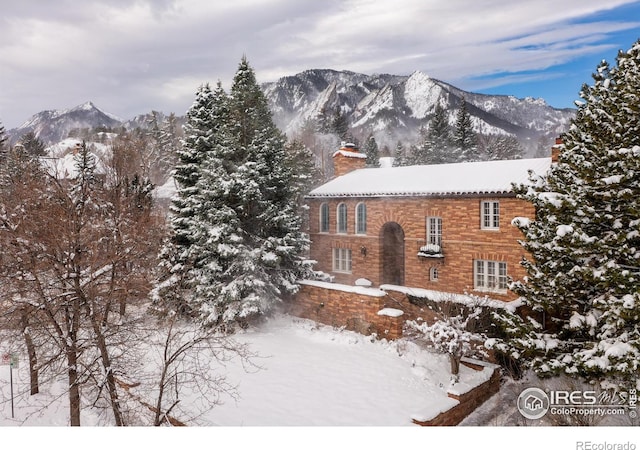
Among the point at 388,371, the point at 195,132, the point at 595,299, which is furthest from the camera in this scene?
the point at 195,132

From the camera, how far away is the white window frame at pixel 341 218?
16.7 meters

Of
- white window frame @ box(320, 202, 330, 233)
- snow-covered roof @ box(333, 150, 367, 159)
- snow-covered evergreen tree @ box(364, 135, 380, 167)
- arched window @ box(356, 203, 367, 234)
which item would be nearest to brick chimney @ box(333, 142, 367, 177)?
snow-covered roof @ box(333, 150, 367, 159)

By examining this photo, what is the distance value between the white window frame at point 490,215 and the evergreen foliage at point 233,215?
6162 mm

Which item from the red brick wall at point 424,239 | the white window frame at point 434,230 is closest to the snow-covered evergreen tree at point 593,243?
the red brick wall at point 424,239

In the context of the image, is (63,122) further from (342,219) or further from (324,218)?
(324,218)

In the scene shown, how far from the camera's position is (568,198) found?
20.4ft

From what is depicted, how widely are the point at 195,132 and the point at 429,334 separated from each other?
9231 millimetres

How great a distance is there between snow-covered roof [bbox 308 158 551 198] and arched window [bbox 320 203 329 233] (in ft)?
2.58

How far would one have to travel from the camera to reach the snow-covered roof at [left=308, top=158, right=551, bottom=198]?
1248 centimetres

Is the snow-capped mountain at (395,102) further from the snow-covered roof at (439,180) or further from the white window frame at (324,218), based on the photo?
the white window frame at (324,218)

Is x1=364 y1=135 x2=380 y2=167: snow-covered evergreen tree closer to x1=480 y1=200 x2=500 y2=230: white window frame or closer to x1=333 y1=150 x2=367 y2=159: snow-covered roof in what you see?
x1=333 y1=150 x2=367 y2=159: snow-covered roof

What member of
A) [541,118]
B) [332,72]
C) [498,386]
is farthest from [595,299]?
[332,72]
